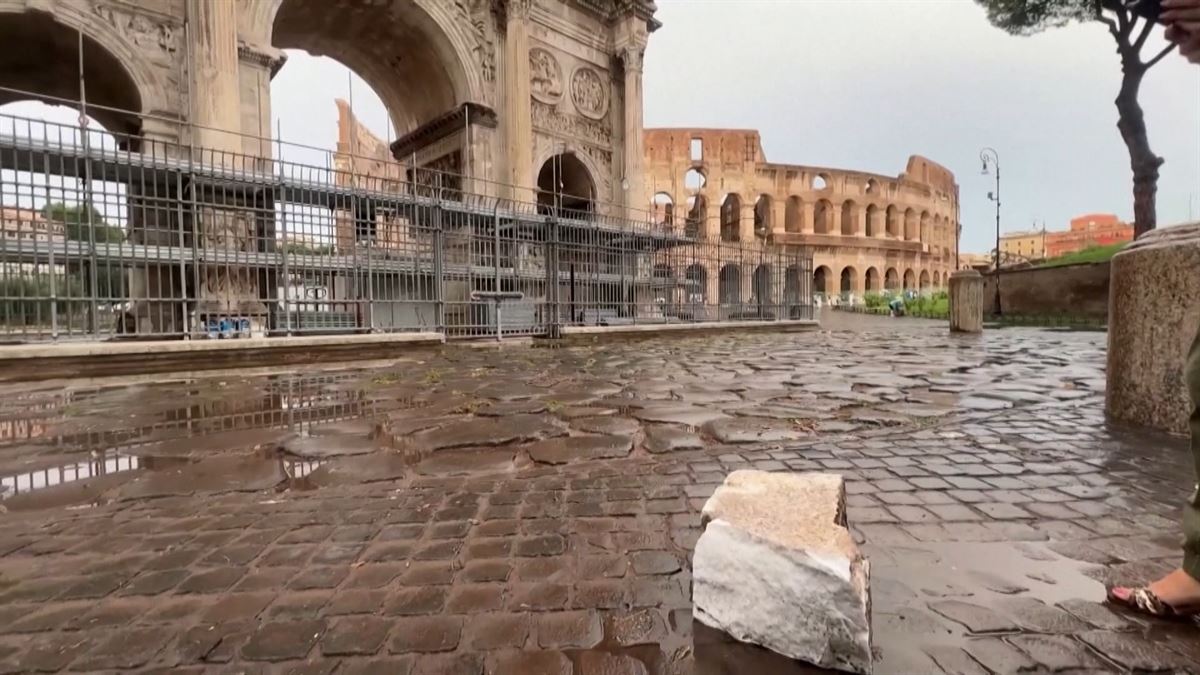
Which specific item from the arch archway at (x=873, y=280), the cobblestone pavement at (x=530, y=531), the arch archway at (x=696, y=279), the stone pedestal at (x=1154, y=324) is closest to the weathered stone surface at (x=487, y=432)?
the cobblestone pavement at (x=530, y=531)

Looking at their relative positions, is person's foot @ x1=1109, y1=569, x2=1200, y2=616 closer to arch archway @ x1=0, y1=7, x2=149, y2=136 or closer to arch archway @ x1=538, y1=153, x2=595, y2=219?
arch archway @ x1=0, y1=7, x2=149, y2=136

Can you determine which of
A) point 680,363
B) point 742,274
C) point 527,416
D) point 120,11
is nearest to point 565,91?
point 742,274

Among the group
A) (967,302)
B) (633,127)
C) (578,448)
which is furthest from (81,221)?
(633,127)

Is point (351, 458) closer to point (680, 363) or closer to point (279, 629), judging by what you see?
point (279, 629)

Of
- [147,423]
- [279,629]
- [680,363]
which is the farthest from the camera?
[680,363]

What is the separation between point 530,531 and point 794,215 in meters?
46.6

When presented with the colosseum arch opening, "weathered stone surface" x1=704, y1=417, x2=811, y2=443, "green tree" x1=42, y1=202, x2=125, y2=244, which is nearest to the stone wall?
"weathered stone surface" x1=704, y1=417, x2=811, y2=443

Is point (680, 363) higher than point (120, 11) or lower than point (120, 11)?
lower

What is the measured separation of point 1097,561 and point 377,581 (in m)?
2.11

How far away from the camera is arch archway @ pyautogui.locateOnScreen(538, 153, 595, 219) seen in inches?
783

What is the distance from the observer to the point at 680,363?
725cm

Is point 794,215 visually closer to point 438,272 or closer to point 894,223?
point 894,223

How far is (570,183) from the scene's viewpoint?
20.9 m

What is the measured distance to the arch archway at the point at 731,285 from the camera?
655 inches
